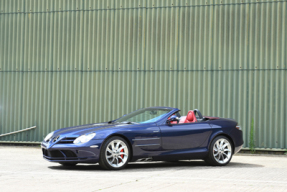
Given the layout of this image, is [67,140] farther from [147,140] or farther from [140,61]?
[140,61]

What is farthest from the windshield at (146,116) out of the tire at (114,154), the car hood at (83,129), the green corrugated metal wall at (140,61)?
the green corrugated metal wall at (140,61)

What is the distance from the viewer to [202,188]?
7.60 m

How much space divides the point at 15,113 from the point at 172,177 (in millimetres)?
9970

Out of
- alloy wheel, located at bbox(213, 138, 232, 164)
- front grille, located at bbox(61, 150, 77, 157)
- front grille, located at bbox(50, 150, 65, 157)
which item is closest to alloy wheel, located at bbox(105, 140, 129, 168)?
front grille, located at bbox(61, 150, 77, 157)

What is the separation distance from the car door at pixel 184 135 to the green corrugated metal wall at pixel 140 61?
4.88 meters

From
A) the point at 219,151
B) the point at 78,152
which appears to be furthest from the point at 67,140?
the point at 219,151

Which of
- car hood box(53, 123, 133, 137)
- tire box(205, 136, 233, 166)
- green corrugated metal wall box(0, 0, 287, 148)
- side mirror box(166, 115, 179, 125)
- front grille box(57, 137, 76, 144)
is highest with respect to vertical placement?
green corrugated metal wall box(0, 0, 287, 148)

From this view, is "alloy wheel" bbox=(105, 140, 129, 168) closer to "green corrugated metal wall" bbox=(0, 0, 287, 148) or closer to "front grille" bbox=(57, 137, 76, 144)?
"front grille" bbox=(57, 137, 76, 144)

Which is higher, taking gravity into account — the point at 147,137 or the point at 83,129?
the point at 83,129

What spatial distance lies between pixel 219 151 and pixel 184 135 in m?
0.98

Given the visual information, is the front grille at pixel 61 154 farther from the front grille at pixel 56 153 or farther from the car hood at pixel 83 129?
the car hood at pixel 83 129

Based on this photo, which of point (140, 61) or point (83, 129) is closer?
point (83, 129)

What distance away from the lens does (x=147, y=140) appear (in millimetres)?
10430

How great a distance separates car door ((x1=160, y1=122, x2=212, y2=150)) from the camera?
1066 cm
